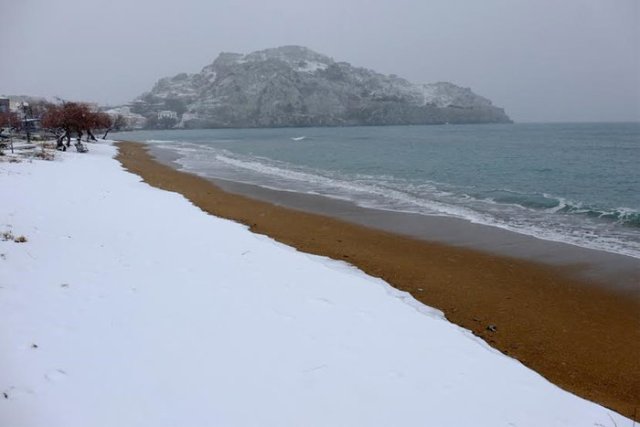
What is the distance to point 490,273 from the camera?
Result: 10.4 m

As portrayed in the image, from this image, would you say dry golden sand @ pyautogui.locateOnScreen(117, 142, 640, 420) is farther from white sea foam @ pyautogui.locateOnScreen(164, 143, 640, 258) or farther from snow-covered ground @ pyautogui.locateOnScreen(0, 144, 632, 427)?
white sea foam @ pyautogui.locateOnScreen(164, 143, 640, 258)

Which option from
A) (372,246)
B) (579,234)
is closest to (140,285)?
(372,246)

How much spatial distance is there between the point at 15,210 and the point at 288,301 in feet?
28.9

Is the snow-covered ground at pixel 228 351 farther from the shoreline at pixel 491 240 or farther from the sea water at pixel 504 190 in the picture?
the sea water at pixel 504 190

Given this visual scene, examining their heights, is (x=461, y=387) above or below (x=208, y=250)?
below

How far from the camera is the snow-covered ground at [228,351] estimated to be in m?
4.23

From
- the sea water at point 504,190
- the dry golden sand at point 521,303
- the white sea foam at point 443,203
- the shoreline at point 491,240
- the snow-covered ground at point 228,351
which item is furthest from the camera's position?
the sea water at point 504,190

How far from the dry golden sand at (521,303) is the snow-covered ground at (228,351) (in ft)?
2.59

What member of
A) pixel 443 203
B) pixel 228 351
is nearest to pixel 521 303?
pixel 228 351

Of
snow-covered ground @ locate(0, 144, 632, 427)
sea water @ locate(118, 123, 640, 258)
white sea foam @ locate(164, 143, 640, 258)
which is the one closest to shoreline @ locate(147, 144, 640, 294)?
white sea foam @ locate(164, 143, 640, 258)

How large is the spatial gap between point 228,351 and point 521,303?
655cm

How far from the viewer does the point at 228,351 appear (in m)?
5.30

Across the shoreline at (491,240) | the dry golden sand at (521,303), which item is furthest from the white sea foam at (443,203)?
the dry golden sand at (521,303)

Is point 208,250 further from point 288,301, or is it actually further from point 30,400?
point 30,400
